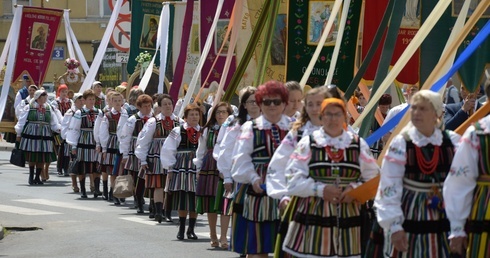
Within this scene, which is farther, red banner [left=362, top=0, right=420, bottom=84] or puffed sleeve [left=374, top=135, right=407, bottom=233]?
red banner [left=362, top=0, right=420, bottom=84]

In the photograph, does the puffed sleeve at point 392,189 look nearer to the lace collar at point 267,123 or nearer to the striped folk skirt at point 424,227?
the striped folk skirt at point 424,227

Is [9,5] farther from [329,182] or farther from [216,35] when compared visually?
[329,182]

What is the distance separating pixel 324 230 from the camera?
812 centimetres

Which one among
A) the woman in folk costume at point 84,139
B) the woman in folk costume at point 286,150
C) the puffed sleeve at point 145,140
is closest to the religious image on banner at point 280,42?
the puffed sleeve at point 145,140

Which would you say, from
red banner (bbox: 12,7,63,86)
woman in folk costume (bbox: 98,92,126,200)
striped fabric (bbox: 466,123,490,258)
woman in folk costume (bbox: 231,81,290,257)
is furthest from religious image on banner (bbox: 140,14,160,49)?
striped fabric (bbox: 466,123,490,258)

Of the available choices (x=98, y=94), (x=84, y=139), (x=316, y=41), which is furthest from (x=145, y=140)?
(x=98, y=94)

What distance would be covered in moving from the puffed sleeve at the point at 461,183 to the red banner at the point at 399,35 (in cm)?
696

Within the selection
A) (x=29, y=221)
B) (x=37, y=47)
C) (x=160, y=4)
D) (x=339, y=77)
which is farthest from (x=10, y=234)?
(x=37, y=47)

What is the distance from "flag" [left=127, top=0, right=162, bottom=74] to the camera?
23125 mm

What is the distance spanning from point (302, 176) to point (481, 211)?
132cm

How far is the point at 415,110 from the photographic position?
745 cm

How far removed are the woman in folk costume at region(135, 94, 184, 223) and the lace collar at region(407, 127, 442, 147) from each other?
8.30 m

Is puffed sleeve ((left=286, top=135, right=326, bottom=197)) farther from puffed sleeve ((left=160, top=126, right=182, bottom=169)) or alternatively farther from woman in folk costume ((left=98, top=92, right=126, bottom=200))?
woman in folk costume ((left=98, top=92, right=126, bottom=200))

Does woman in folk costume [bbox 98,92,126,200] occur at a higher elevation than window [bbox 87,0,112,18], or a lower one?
lower
